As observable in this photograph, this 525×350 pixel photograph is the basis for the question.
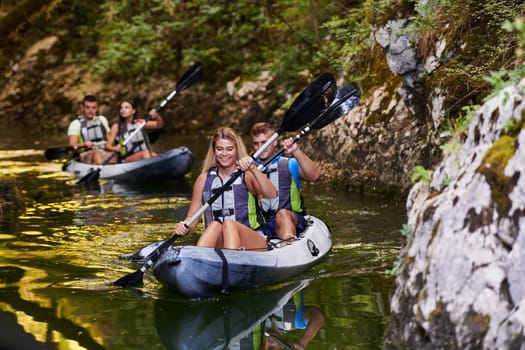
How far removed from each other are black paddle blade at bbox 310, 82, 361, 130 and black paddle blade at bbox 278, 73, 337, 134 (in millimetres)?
191

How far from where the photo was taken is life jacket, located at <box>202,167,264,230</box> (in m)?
6.23

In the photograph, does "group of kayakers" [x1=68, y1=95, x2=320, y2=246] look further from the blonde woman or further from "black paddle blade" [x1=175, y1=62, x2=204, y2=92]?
"black paddle blade" [x1=175, y1=62, x2=204, y2=92]

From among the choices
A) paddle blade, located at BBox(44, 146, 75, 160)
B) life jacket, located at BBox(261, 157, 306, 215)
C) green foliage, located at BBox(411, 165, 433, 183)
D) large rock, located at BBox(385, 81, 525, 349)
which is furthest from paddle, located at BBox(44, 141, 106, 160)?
large rock, located at BBox(385, 81, 525, 349)

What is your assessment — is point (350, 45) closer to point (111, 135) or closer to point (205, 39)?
point (111, 135)

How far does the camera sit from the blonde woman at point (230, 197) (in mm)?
5973

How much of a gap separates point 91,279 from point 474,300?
362cm

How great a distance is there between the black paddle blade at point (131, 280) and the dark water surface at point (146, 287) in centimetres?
7

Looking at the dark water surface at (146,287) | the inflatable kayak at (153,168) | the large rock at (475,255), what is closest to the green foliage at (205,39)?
the inflatable kayak at (153,168)

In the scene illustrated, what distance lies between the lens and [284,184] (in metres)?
7.05

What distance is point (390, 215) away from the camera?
877cm

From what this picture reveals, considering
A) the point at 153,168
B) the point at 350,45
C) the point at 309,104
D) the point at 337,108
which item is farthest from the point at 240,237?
the point at 153,168

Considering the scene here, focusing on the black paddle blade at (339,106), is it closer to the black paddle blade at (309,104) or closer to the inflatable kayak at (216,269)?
the black paddle blade at (309,104)

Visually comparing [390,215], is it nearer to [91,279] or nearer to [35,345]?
[91,279]

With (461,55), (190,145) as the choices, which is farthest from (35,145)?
(461,55)
